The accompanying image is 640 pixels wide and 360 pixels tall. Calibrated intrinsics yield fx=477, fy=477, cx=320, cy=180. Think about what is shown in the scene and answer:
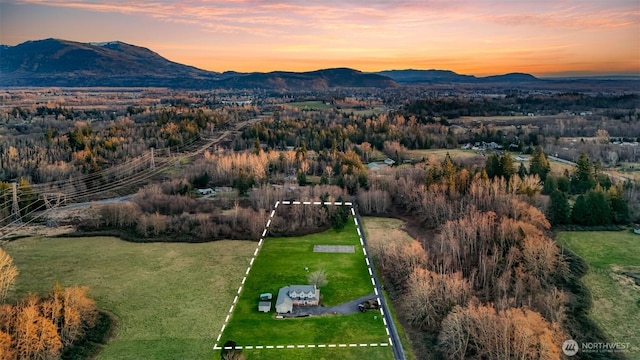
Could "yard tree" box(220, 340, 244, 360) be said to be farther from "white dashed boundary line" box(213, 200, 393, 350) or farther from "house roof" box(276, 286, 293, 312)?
"house roof" box(276, 286, 293, 312)

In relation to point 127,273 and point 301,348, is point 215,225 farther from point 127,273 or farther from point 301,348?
point 301,348

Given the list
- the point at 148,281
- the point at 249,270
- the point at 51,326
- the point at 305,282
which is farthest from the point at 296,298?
the point at 51,326

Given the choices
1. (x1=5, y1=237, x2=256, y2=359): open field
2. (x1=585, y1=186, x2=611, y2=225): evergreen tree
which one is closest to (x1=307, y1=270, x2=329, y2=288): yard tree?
(x1=5, y1=237, x2=256, y2=359): open field

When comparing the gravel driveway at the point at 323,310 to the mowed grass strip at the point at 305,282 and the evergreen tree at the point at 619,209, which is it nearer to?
the mowed grass strip at the point at 305,282

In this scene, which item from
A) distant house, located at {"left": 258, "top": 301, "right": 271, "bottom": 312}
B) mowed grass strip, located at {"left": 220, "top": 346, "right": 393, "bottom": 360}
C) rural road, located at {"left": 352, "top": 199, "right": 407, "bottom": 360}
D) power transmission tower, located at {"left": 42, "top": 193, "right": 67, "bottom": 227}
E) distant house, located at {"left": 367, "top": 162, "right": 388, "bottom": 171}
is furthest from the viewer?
distant house, located at {"left": 367, "top": 162, "right": 388, "bottom": 171}

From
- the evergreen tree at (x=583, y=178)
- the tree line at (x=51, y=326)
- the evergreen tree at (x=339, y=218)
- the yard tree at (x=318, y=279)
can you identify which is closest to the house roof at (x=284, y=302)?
the yard tree at (x=318, y=279)

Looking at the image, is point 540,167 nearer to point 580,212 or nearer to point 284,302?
point 580,212
